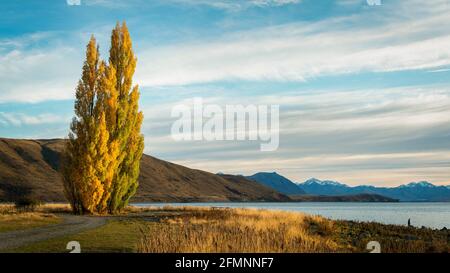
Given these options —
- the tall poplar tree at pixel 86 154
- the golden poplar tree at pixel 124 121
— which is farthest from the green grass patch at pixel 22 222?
the golden poplar tree at pixel 124 121

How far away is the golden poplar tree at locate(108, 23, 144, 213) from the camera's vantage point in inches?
1766

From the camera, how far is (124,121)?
1796 inches

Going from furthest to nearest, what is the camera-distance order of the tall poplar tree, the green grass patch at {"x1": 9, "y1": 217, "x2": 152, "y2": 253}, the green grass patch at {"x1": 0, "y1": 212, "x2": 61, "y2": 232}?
the tall poplar tree, the green grass patch at {"x1": 0, "y1": 212, "x2": 61, "y2": 232}, the green grass patch at {"x1": 9, "y1": 217, "x2": 152, "y2": 253}

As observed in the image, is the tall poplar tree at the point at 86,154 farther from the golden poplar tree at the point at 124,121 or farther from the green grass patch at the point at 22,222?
the green grass patch at the point at 22,222

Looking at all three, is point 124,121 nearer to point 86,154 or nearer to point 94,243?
point 86,154

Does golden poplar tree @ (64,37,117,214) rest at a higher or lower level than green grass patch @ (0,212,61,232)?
higher

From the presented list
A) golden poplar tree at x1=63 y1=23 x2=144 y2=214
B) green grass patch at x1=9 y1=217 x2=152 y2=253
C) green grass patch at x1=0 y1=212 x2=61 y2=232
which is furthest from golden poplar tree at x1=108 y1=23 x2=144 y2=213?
green grass patch at x1=9 y1=217 x2=152 y2=253

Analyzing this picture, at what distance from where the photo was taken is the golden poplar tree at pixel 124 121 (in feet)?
147

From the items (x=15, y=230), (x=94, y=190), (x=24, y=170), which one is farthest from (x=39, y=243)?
(x=24, y=170)

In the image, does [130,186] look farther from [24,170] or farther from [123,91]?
[24,170]

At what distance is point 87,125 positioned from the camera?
4325 centimetres

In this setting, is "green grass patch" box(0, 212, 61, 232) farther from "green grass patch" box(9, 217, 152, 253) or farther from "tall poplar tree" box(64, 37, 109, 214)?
"tall poplar tree" box(64, 37, 109, 214)

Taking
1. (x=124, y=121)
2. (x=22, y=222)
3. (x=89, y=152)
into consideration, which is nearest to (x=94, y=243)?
(x=22, y=222)
